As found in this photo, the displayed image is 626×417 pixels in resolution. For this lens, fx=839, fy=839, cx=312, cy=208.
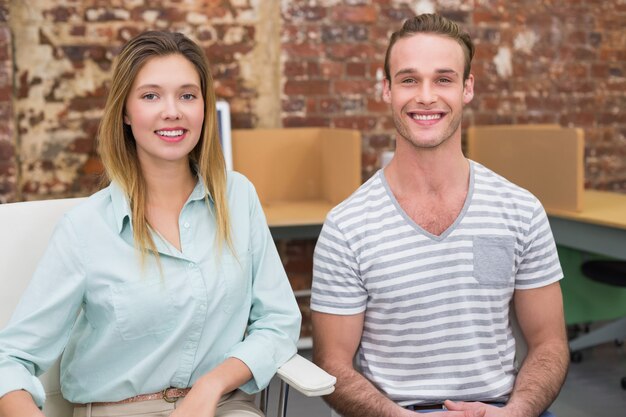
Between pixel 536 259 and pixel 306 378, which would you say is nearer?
pixel 306 378

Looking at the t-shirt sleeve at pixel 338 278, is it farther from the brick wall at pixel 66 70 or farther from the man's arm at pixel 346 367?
the brick wall at pixel 66 70

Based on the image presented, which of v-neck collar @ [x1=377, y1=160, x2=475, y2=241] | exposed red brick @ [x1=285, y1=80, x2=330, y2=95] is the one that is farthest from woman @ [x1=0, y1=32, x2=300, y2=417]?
exposed red brick @ [x1=285, y1=80, x2=330, y2=95]

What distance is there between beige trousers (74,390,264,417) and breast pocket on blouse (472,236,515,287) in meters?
0.53

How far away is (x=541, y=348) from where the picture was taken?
1.74 meters

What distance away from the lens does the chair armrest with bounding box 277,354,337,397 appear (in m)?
1.47

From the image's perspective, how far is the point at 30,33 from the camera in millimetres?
3299

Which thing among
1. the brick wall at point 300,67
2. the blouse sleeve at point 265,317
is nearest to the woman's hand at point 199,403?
the blouse sleeve at point 265,317

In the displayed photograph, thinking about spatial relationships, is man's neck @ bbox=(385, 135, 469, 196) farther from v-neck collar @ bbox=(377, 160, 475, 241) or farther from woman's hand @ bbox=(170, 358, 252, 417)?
woman's hand @ bbox=(170, 358, 252, 417)

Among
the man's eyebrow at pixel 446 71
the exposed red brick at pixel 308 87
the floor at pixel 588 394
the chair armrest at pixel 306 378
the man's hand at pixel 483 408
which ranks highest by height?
the man's eyebrow at pixel 446 71

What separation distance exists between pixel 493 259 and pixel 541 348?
0.73ft

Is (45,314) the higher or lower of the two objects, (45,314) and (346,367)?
the higher

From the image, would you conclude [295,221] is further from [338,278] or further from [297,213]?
[338,278]

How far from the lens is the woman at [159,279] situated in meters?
1.53

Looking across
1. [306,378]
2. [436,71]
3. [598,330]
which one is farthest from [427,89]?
[598,330]
